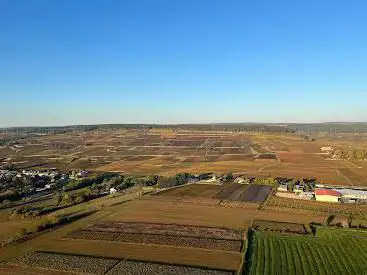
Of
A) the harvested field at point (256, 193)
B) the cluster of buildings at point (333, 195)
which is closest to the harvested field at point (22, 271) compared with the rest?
the harvested field at point (256, 193)

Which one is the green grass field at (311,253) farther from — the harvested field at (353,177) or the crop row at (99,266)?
the harvested field at (353,177)

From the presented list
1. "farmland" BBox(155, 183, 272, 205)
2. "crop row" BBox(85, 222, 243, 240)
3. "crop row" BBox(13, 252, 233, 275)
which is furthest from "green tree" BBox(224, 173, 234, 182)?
"crop row" BBox(13, 252, 233, 275)

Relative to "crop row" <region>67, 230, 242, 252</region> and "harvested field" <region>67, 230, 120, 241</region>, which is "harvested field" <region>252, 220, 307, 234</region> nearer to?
"crop row" <region>67, 230, 242, 252</region>

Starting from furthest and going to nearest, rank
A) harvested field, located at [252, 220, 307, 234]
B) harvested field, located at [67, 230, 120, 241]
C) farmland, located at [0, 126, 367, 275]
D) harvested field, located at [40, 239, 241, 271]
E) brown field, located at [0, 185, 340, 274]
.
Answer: harvested field, located at [252, 220, 307, 234]
harvested field, located at [67, 230, 120, 241]
brown field, located at [0, 185, 340, 274]
harvested field, located at [40, 239, 241, 271]
farmland, located at [0, 126, 367, 275]

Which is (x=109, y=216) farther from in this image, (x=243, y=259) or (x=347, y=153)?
(x=347, y=153)


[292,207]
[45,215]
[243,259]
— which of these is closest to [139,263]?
[243,259]

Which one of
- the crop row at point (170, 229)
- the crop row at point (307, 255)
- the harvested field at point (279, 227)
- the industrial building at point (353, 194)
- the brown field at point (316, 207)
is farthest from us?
the industrial building at point (353, 194)
